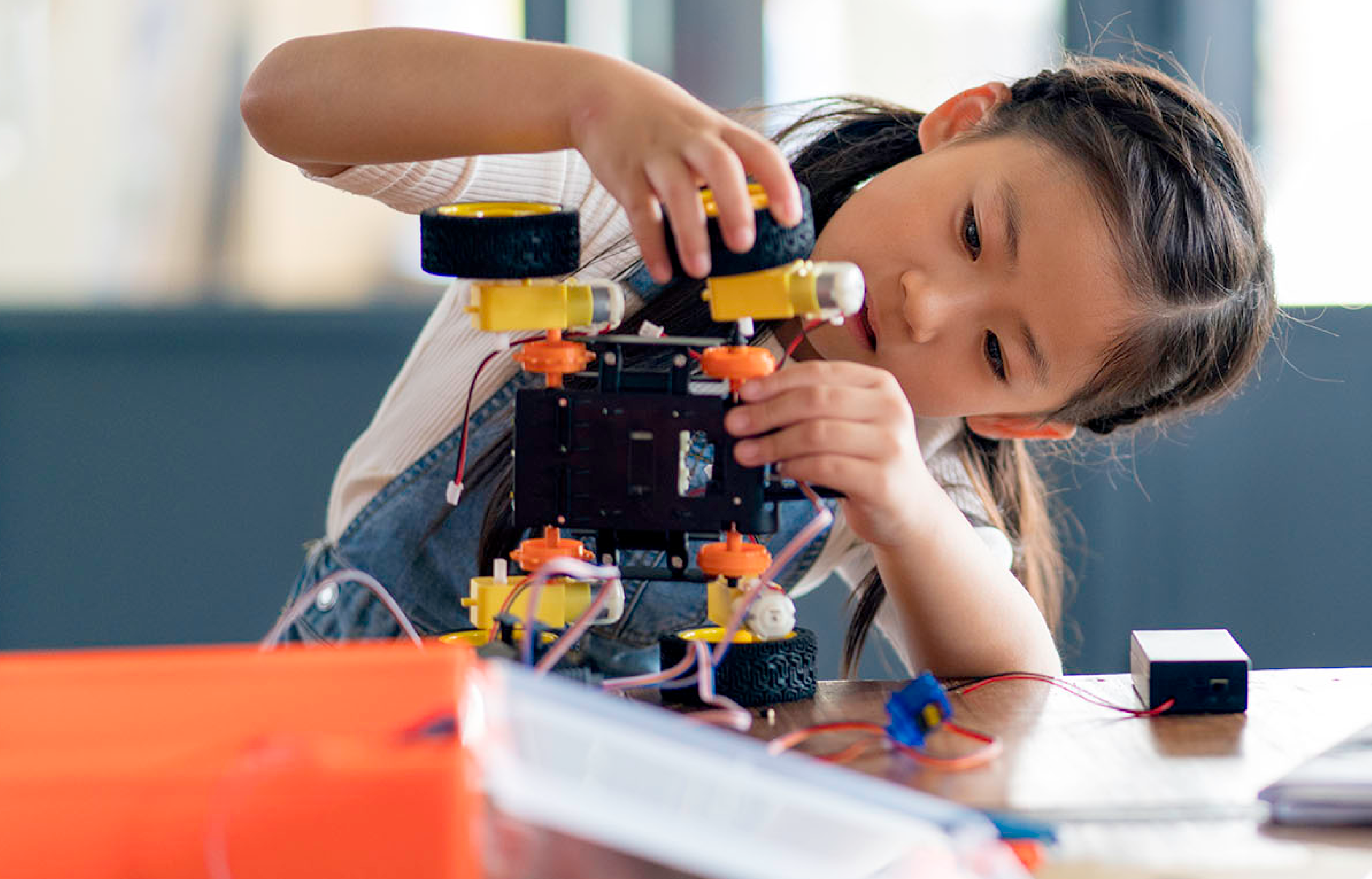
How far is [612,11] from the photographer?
199 cm

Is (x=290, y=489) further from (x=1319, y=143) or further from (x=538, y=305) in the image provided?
(x=1319, y=143)

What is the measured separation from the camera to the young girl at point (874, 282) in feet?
2.44

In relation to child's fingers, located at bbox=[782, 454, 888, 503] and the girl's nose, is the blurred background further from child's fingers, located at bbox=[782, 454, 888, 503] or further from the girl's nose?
child's fingers, located at bbox=[782, 454, 888, 503]

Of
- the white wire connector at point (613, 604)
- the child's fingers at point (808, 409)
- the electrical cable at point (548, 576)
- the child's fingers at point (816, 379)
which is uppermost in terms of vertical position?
the child's fingers at point (816, 379)

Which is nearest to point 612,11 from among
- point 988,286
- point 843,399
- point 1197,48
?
point 1197,48

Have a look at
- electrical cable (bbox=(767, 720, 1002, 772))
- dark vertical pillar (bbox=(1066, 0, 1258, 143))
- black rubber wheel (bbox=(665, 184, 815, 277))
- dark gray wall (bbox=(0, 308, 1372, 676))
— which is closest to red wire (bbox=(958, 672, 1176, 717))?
electrical cable (bbox=(767, 720, 1002, 772))

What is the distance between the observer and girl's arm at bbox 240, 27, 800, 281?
68cm

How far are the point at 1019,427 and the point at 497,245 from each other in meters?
0.62

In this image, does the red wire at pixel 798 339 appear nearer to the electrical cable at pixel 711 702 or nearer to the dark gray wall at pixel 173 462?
the electrical cable at pixel 711 702

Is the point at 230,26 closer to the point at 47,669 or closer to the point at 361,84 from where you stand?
the point at 361,84

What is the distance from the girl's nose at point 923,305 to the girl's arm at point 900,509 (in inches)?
4.7

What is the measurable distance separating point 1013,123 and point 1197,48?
1.15 m

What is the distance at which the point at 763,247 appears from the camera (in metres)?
0.67

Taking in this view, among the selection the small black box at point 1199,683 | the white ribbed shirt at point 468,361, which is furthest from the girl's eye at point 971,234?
the small black box at point 1199,683
